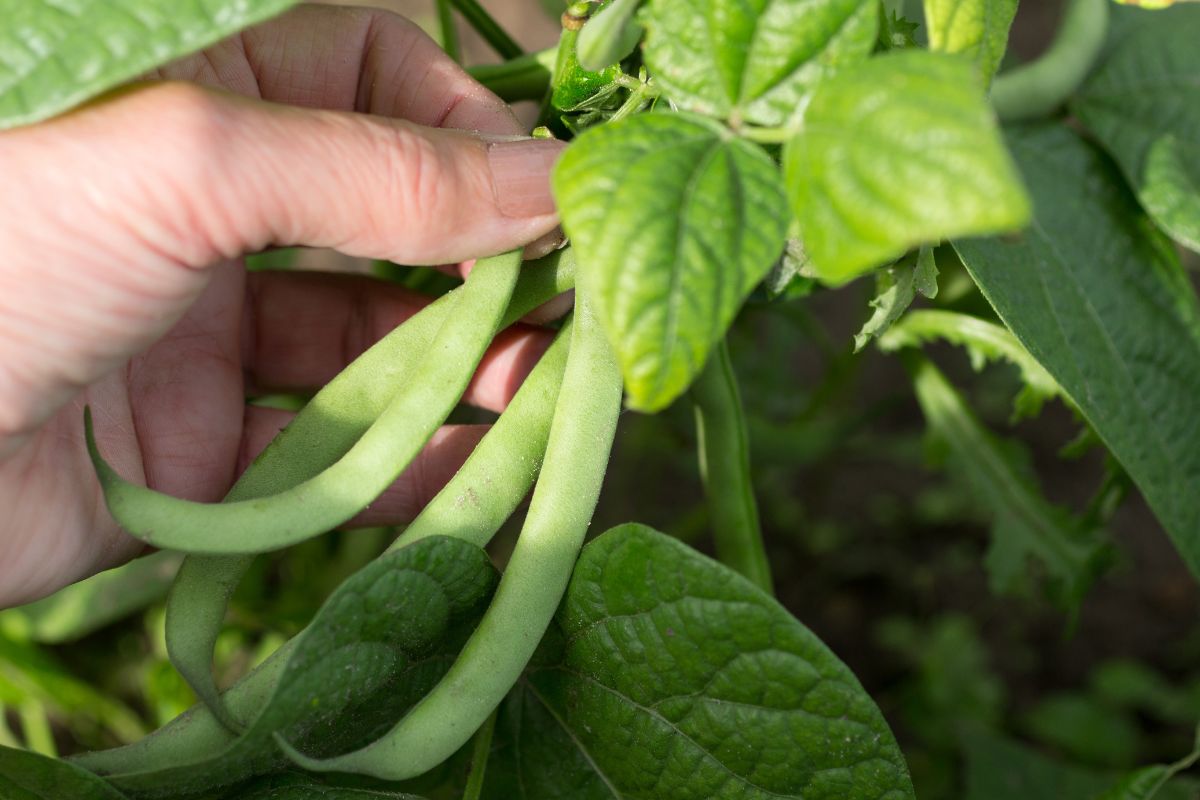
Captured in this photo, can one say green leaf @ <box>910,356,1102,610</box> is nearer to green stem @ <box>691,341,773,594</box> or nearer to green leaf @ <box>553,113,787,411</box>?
green stem @ <box>691,341,773,594</box>

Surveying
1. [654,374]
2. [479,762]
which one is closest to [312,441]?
[479,762]

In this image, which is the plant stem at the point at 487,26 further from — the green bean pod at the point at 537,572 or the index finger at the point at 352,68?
the green bean pod at the point at 537,572

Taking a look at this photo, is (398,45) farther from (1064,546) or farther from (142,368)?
(1064,546)

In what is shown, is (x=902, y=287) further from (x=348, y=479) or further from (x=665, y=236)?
(x=348, y=479)

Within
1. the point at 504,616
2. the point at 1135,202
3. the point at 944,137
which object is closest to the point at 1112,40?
the point at 1135,202

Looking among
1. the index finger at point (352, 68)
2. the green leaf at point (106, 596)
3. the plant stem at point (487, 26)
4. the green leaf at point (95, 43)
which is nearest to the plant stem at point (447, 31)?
the plant stem at point (487, 26)
